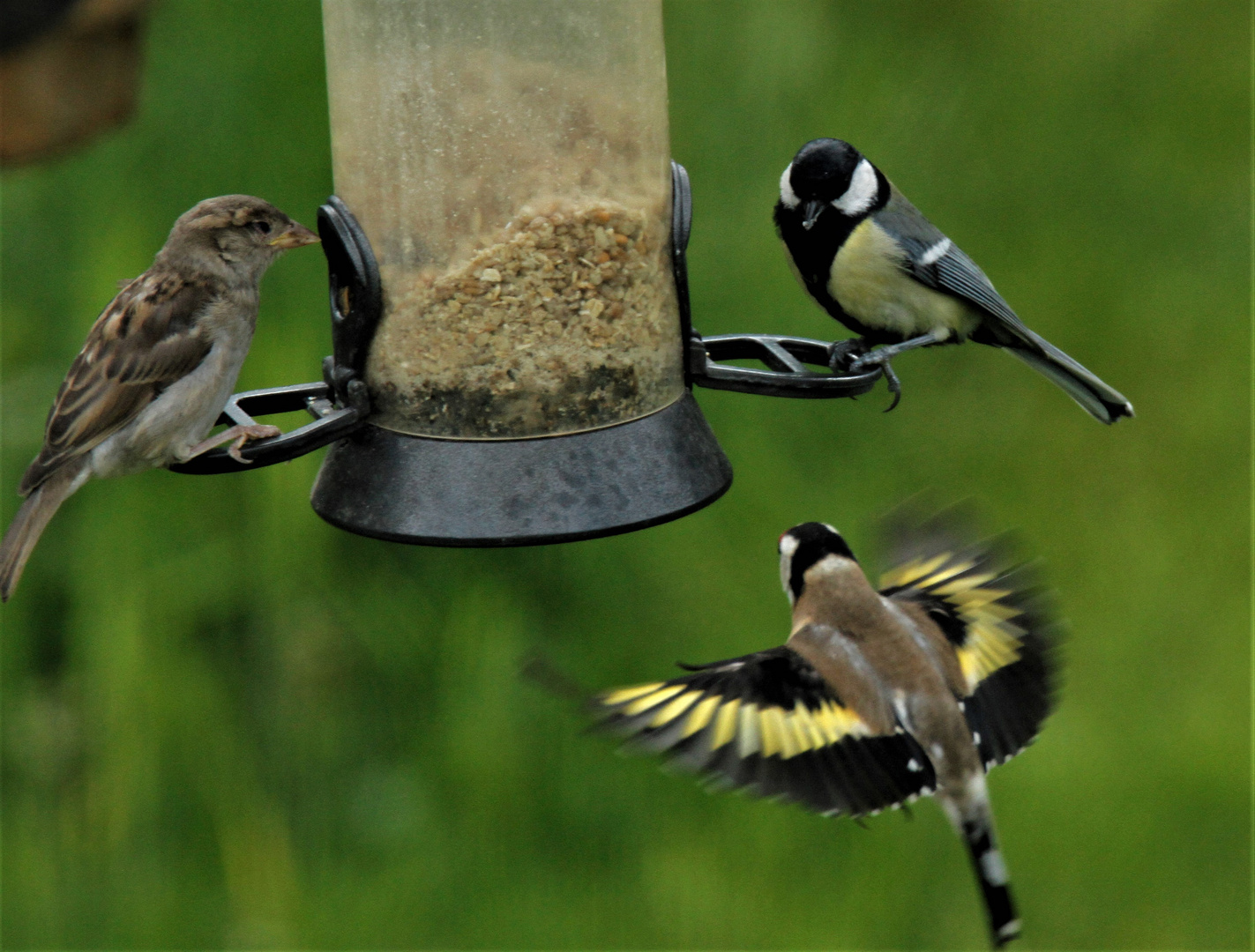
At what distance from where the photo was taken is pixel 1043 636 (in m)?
3.91

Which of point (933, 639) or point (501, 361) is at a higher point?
point (501, 361)

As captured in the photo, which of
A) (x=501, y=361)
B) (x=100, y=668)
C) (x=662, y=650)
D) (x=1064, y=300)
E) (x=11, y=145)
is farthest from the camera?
(x=1064, y=300)

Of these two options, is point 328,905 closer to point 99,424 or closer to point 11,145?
point 99,424

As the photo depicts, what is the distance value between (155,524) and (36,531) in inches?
58.3

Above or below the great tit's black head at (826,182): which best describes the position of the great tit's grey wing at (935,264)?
below

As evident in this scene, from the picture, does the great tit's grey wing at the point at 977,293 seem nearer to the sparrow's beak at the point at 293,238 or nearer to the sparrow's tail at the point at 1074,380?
the sparrow's tail at the point at 1074,380

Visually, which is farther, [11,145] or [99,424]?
[99,424]

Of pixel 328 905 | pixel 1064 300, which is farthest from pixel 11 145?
pixel 1064 300

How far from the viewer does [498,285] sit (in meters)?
3.74

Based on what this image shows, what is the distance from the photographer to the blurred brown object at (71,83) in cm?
275

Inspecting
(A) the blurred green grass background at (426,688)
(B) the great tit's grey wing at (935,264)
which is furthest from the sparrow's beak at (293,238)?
(B) the great tit's grey wing at (935,264)

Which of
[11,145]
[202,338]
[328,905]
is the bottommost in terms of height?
[328,905]

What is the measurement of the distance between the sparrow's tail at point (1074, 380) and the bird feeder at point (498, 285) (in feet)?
2.63

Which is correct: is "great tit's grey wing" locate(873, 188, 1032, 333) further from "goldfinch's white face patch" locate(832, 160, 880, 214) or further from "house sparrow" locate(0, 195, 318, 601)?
"house sparrow" locate(0, 195, 318, 601)
